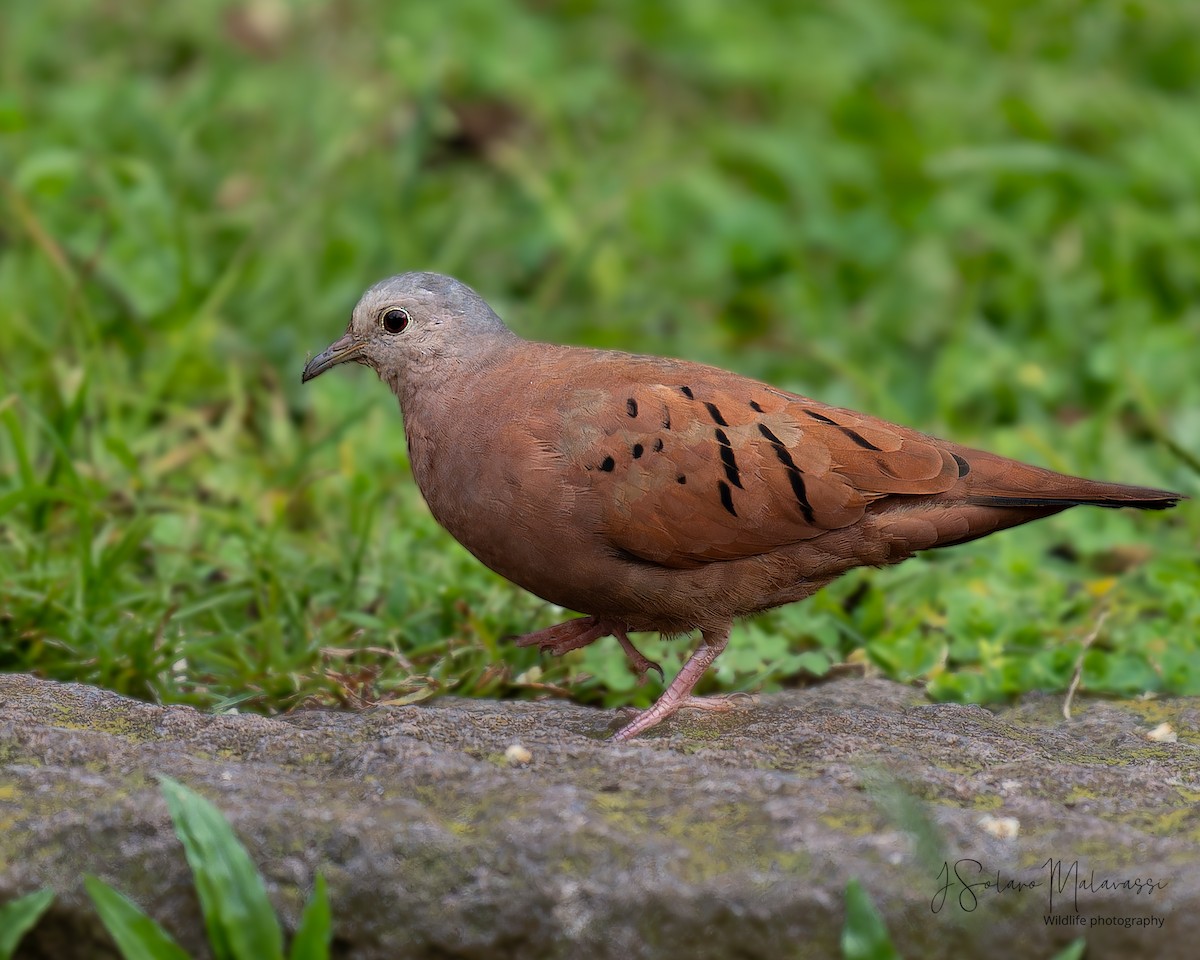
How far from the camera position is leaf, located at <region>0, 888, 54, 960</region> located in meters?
2.67

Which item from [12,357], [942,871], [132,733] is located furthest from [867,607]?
[12,357]

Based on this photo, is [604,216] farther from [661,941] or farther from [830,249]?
[661,941]

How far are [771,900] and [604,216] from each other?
4.83 meters

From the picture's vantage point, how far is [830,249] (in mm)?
7590

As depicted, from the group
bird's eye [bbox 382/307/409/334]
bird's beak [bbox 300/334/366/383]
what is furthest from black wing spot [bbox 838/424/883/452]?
Result: bird's beak [bbox 300/334/366/383]

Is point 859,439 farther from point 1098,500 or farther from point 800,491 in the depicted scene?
point 1098,500

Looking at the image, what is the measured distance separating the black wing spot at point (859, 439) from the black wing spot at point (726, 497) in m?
0.38

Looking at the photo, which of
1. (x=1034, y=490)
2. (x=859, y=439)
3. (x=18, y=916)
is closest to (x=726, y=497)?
(x=859, y=439)

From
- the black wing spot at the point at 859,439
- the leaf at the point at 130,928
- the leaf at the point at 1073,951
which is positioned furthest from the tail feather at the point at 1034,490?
the leaf at the point at 130,928

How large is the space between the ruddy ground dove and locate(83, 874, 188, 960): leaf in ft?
4.20

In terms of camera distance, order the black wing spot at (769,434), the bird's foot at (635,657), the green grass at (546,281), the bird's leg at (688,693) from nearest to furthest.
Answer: the bird's leg at (688,693) < the black wing spot at (769,434) < the bird's foot at (635,657) < the green grass at (546,281)

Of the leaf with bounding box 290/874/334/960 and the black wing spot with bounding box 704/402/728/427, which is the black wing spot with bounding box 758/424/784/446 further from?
the leaf with bounding box 290/874/334/960

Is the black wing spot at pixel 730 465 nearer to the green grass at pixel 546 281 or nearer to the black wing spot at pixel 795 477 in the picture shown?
the black wing spot at pixel 795 477

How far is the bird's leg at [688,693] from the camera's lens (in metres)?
3.74
